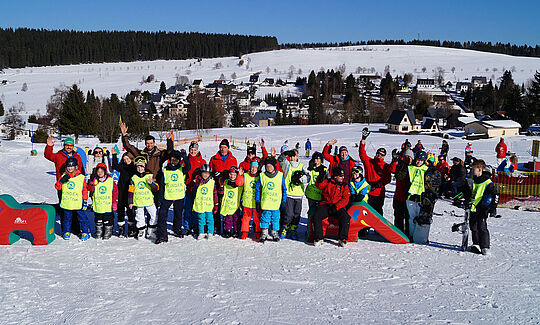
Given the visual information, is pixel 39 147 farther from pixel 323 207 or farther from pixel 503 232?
pixel 503 232

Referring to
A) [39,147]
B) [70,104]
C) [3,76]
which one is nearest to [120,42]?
[3,76]

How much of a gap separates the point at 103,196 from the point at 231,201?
2.39 metres

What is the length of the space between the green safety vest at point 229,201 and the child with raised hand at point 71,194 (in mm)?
2560

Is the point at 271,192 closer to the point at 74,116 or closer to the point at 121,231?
the point at 121,231

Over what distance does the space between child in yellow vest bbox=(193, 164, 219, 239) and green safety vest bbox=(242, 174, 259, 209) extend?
546 millimetres

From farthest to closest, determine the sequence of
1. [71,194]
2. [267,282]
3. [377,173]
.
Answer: [377,173] → [71,194] → [267,282]

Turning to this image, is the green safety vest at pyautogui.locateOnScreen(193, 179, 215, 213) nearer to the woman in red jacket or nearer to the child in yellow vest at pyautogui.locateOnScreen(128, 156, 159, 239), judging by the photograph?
the child in yellow vest at pyautogui.locateOnScreen(128, 156, 159, 239)

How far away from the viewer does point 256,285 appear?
564 centimetres

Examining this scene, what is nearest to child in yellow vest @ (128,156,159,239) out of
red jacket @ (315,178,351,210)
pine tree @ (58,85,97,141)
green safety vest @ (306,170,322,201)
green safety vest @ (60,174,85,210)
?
green safety vest @ (60,174,85,210)

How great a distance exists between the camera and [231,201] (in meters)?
7.74

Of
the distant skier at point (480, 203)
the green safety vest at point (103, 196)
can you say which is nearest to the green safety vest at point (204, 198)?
the green safety vest at point (103, 196)

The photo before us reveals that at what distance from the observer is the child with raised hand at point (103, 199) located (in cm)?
752

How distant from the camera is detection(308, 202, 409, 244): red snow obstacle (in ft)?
23.9

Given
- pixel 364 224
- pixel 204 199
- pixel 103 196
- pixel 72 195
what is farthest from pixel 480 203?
pixel 72 195
